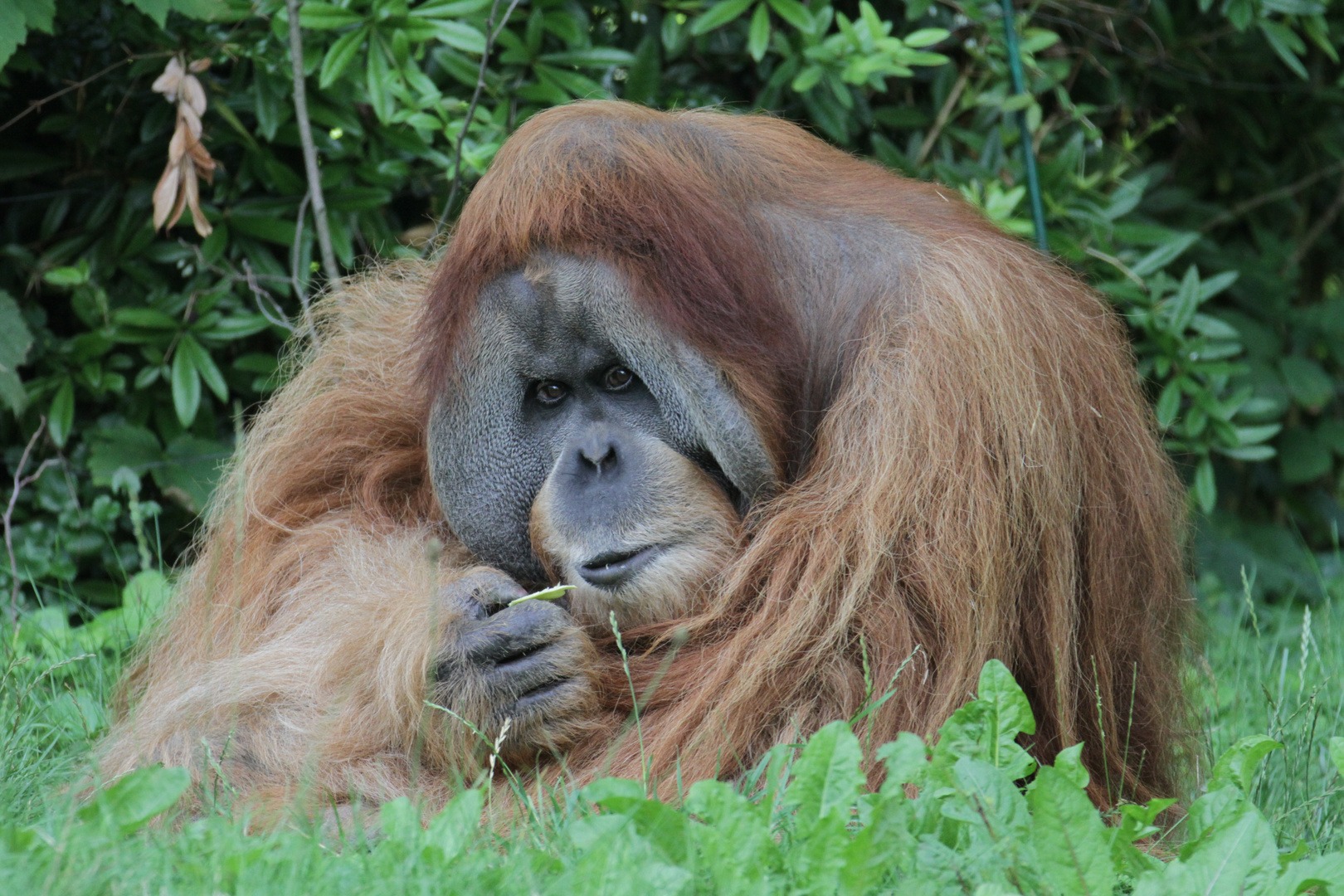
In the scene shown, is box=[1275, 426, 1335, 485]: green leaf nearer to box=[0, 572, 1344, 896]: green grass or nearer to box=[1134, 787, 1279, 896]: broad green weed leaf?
box=[0, 572, 1344, 896]: green grass

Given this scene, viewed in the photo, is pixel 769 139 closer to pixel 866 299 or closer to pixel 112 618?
pixel 866 299

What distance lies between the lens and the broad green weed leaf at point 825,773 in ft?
5.92

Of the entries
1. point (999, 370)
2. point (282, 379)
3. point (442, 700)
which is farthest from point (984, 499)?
point (282, 379)

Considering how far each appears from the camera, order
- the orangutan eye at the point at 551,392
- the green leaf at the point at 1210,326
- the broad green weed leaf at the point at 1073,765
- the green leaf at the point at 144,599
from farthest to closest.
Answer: the green leaf at the point at 1210,326 → the green leaf at the point at 144,599 → the orangutan eye at the point at 551,392 → the broad green weed leaf at the point at 1073,765

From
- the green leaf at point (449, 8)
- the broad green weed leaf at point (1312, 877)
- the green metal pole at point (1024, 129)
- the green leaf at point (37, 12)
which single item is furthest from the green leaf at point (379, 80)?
the broad green weed leaf at point (1312, 877)

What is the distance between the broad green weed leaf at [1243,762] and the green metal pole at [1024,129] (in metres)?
2.14

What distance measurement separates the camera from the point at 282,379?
3.55 m

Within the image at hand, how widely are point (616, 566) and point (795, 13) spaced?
201cm

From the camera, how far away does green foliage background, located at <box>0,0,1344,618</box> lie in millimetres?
3742

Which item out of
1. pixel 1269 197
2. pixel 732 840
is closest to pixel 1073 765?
pixel 732 840

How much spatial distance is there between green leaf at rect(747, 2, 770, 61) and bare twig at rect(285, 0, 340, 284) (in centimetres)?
113

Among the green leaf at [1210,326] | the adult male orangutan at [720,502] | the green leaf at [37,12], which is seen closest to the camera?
the adult male orangutan at [720,502]

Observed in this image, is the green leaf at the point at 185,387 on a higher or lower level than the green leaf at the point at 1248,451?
higher

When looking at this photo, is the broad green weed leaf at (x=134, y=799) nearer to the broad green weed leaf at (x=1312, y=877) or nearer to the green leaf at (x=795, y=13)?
the broad green weed leaf at (x=1312, y=877)
